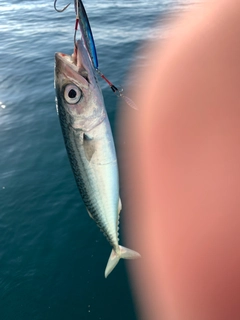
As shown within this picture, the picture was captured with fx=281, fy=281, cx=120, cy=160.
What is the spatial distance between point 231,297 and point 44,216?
4.33 m

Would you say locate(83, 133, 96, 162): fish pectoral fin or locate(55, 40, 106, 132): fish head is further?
locate(83, 133, 96, 162): fish pectoral fin

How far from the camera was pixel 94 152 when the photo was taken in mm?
2578

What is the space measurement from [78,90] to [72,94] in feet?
0.20

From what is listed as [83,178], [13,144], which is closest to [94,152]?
[83,178]

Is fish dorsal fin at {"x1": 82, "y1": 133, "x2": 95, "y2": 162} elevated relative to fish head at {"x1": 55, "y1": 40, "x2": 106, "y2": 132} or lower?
lower

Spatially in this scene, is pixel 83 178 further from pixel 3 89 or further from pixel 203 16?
pixel 203 16

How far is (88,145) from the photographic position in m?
2.55

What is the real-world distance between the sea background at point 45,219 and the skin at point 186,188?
20.7 inches

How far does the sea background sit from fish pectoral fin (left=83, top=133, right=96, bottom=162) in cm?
388

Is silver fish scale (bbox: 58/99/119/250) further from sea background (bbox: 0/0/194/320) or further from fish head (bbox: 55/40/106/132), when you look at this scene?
sea background (bbox: 0/0/194/320)

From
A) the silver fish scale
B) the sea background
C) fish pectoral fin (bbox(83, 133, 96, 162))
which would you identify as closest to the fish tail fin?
the silver fish scale

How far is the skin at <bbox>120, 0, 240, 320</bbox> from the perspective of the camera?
17.8ft

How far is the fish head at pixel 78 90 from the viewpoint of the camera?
89.0 inches

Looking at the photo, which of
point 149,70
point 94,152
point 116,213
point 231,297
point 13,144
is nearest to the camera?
point 94,152
